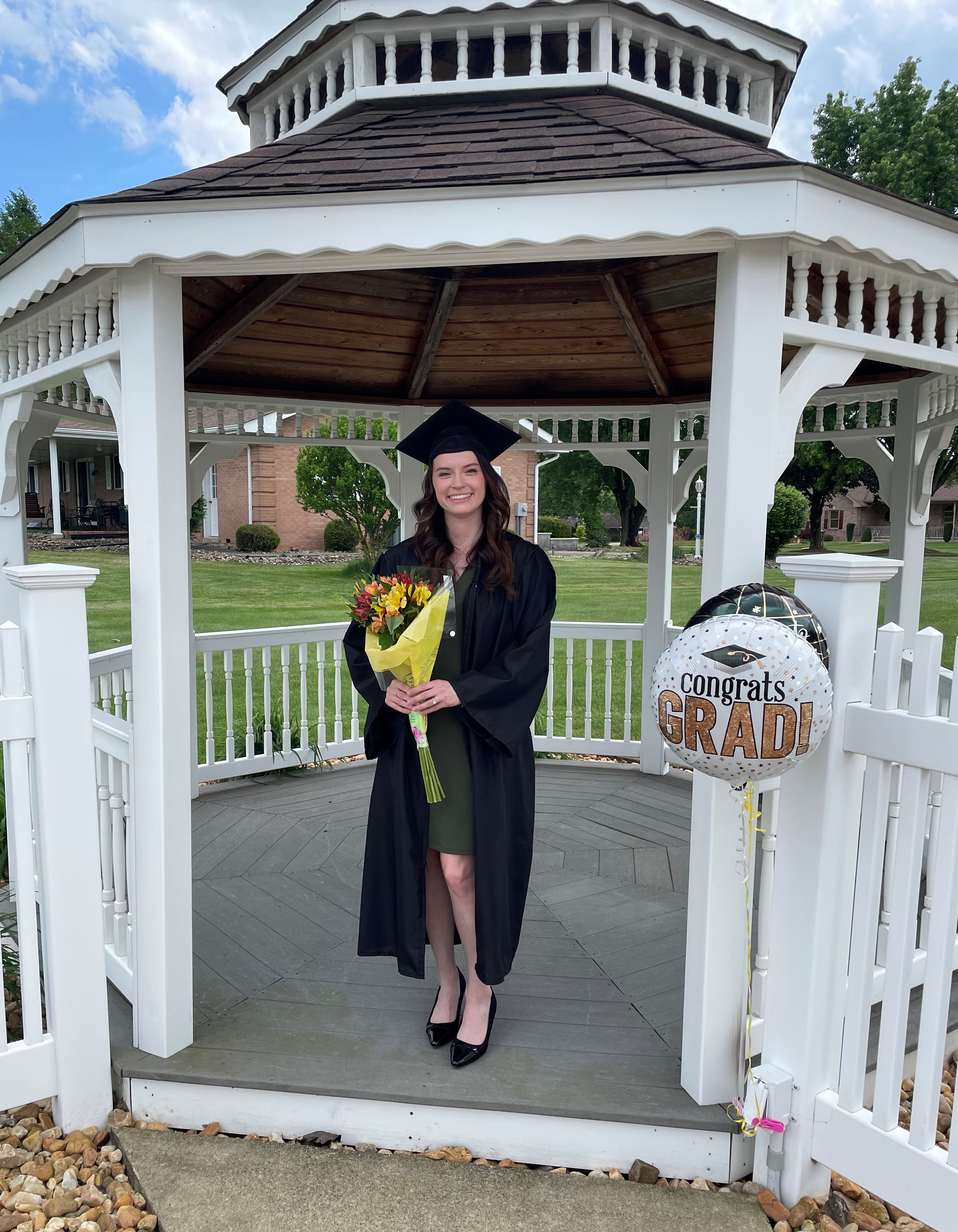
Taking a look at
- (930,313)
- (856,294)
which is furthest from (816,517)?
(856,294)

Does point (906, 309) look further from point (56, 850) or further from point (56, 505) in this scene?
point (56, 505)

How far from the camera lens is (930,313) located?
2.71 metres

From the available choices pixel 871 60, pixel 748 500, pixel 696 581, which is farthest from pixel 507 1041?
pixel 871 60

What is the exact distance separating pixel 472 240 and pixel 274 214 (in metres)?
0.58

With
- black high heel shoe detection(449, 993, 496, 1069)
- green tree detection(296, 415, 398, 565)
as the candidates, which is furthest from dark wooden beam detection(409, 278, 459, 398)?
green tree detection(296, 415, 398, 565)

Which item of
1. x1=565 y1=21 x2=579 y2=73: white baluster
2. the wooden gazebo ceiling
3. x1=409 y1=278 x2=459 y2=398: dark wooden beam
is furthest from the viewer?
x1=409 y1=278 x2=459 y2=398: dark wooden beam

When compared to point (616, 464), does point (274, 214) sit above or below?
above

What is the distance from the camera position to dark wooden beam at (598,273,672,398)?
4086mm

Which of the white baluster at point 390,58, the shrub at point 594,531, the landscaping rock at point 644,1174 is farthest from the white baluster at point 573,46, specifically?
the shrub at point 594,531

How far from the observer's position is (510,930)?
2580 mm

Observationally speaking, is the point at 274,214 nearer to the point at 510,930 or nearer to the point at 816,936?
the point at 510,930

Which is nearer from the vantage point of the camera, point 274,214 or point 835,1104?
point 835,1104

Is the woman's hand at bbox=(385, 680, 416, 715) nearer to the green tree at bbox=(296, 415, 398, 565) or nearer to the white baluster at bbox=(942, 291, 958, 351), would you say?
the white baluster at bbox=(942, 291, 958, 351)

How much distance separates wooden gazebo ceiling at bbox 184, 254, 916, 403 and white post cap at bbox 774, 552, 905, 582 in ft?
6.42
